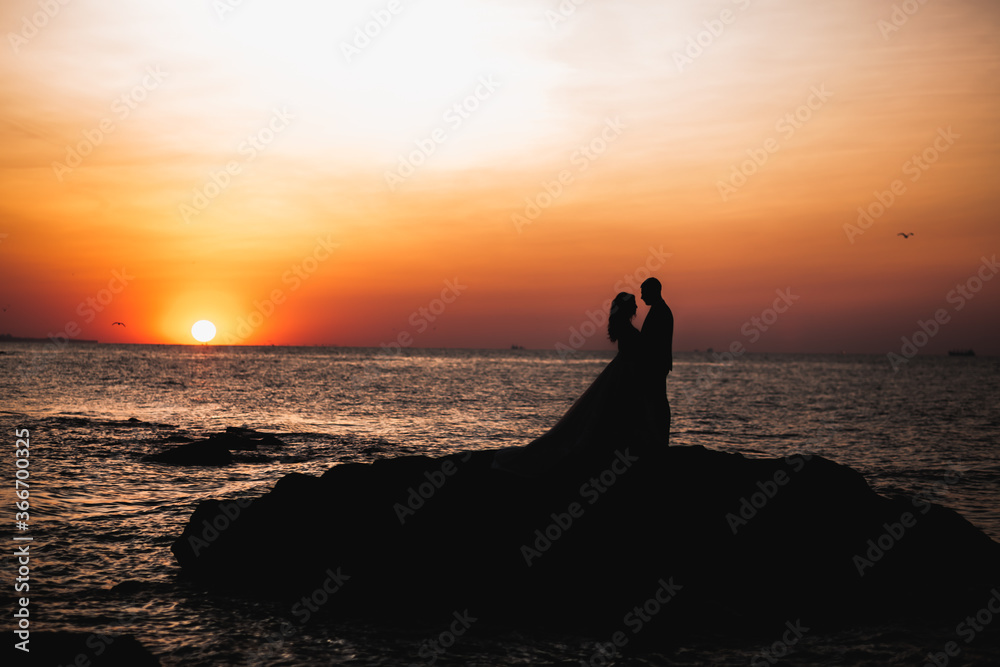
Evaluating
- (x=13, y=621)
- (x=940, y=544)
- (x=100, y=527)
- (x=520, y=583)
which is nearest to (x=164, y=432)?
(x=100, y=527)

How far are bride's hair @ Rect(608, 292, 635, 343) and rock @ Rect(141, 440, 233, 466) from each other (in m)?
16.9

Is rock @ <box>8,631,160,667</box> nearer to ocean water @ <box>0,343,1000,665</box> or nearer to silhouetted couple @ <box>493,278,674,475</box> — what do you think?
ocean water @ <box>0,343,1000,665</box>

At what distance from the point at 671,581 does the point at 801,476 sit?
3425 millimetres

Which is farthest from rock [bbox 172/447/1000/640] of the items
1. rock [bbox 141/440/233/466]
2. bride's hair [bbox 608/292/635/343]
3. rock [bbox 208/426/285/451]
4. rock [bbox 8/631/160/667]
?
rock [bbox 208/426/285/451]

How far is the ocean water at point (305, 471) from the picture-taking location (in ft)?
30.0

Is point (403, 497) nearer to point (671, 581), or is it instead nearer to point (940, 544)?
point (671, 581)

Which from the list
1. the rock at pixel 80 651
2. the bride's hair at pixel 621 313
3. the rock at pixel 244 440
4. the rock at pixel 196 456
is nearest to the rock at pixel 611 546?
the bride's hair at pixel 621 313

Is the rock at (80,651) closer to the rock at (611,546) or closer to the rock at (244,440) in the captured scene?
the rock at (611,546)

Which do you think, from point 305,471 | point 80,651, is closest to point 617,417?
point 80,651

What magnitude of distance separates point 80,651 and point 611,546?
263 inches

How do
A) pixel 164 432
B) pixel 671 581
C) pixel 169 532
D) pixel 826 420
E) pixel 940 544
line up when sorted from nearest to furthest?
pixel 671 581 < pixel 940 544 < pixel 169 532 < pixel 164 432 < pixel 826 420

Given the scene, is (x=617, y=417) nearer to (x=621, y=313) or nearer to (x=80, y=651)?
(x=621, y=313)

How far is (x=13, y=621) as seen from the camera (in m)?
9.78

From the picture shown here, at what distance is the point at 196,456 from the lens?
23328mm
